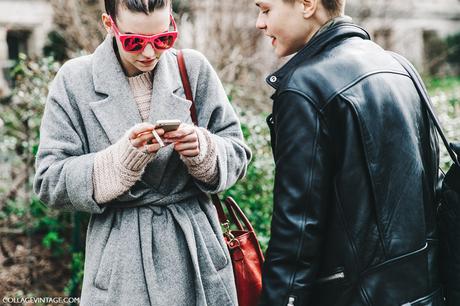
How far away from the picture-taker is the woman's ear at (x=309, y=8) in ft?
6.57

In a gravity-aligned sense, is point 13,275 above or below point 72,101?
below

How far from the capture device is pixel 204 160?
2.28 meters

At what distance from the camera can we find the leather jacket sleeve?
187 cm

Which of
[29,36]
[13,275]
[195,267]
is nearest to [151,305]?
[195,267]

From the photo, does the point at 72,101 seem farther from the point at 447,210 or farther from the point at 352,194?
Answer: the point at 447,210

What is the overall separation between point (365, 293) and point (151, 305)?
2.74 ft

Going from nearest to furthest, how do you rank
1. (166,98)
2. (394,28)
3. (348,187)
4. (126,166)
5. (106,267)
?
(348,187), (126,166), (106,267), (166,98), (394,28)

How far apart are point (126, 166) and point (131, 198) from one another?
176 mm

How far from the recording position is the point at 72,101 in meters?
2.35

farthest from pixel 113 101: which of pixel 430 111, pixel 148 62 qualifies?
pixel 430 111

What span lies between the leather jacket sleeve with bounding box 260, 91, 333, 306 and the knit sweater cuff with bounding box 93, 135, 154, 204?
542mm

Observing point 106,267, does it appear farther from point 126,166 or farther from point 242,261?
point 242,261

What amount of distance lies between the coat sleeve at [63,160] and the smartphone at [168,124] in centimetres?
34

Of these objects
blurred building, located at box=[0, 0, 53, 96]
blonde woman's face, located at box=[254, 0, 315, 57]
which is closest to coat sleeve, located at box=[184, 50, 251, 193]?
blonde woman's face, located at box=[254, 0, 315, 57]
